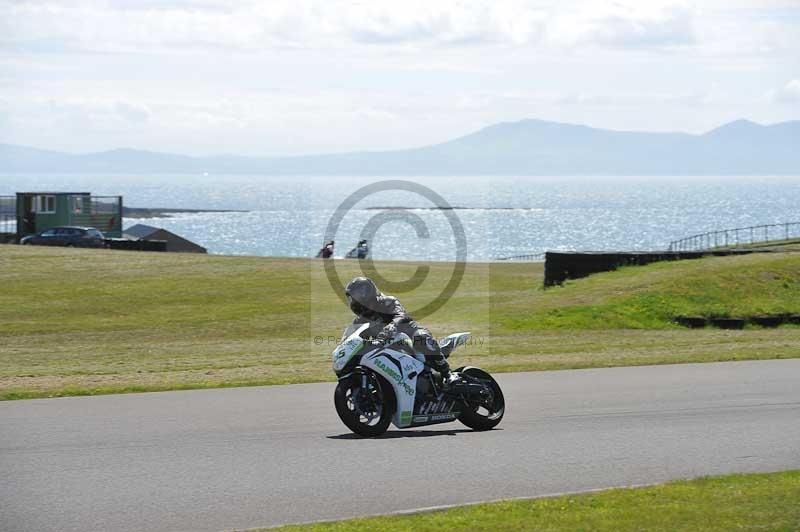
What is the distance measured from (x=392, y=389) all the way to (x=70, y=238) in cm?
5131

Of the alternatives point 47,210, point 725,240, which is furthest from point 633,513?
point 725,240

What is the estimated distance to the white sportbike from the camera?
470 inches

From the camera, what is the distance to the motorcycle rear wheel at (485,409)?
12703 mm

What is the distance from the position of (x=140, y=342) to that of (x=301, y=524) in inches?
705

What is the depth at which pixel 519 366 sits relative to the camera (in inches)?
753

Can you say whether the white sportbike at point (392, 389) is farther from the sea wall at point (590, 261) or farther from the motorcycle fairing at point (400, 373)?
the sea wall at point (590, 261)

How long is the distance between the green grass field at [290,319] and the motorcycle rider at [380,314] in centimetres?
519

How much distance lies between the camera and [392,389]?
1211 cm

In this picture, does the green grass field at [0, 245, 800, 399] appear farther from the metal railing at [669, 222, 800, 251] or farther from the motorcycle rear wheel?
the metal railing at [669, 222, 800, 251]

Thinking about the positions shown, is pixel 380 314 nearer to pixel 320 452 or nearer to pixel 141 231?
pixel 320 452

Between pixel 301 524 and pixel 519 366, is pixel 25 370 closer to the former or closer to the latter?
pixel 519 366

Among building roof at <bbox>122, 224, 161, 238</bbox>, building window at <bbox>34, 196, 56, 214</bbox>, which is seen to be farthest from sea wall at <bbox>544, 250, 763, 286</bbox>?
building roof at <bbox>122, 224, 161, 238</bbox>

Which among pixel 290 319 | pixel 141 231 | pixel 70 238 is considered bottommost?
pixel 290 319

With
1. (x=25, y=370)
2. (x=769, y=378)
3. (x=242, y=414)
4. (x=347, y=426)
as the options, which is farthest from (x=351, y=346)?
(x=25, y=370)
